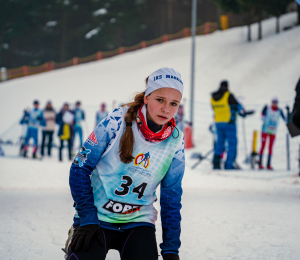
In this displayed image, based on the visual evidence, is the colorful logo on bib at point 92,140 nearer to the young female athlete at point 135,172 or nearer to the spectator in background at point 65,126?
the young female athlete at point 135,172

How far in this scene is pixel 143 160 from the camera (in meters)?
1.98

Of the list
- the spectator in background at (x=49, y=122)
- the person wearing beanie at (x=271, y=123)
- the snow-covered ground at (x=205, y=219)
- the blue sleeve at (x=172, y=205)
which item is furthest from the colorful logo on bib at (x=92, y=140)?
the spectator in background at (x=49, y=122)

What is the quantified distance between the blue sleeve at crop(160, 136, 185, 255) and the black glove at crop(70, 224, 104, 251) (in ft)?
1.27

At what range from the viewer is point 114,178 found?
1957mm

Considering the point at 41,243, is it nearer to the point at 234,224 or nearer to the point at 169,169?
the point at 169,169

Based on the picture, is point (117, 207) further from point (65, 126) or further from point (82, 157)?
point (65, 126)

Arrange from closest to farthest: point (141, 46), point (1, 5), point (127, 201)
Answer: point (127, 201)
point (1, 5)
point (141, 46)

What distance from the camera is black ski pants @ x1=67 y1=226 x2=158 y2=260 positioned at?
1.80 m

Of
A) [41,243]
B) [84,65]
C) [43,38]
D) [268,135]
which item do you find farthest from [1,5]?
[41,243]

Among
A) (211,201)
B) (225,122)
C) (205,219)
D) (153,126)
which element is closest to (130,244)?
(153,126)

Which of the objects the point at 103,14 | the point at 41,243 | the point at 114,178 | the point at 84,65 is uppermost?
the point at 103,14

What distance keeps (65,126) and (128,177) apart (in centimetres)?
810

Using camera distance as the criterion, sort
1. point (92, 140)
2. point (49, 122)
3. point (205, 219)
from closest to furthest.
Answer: point (92, 140), point (205, 219), point (49, 122)

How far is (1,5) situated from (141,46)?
42.3 ft
